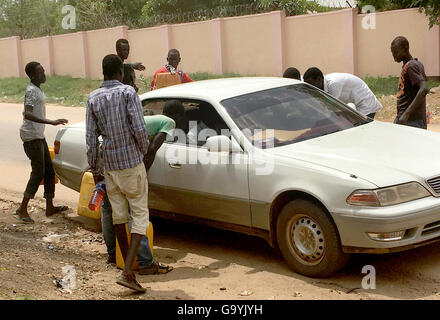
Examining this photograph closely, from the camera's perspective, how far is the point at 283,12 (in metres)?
23.5

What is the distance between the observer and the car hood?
5.42 m

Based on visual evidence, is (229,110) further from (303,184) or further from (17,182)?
(17,182)

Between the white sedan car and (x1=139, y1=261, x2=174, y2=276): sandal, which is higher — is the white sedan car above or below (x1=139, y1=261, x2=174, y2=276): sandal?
above

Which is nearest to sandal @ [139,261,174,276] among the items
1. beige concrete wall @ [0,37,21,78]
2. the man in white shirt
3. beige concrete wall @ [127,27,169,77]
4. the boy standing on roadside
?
the boy standing on roadside

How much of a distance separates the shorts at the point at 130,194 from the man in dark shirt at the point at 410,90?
3257 millimetres

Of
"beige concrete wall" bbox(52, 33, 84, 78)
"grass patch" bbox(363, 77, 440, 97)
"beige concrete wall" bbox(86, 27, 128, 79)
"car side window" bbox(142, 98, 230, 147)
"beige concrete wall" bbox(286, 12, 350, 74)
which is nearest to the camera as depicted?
"car side window" bbox(142, 98, 230, 147)

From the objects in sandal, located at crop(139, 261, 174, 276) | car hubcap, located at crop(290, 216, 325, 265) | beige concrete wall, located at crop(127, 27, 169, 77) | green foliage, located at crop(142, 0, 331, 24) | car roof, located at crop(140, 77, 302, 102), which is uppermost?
green foliage, located at crop(142, 0, 331, 24)

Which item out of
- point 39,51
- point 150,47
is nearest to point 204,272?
point 150,47

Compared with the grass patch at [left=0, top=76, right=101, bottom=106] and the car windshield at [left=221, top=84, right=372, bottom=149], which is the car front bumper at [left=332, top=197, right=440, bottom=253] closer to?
the car windshield at [left=221, top=84, right=372, bottom=149]

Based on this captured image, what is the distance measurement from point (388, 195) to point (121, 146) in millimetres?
2023

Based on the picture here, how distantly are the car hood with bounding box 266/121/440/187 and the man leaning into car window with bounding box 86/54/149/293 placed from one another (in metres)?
1.18

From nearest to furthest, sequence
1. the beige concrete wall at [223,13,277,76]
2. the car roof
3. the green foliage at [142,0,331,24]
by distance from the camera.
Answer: the car roof → the beige concrete wall at [223,13,277,76] → the green foliage at [142,0,331,24]

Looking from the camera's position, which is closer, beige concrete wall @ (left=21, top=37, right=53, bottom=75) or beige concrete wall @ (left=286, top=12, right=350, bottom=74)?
beige concrete wall @ (left=286, top=12, right=350, bottom=74)

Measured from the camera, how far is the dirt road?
5387 millimetres
